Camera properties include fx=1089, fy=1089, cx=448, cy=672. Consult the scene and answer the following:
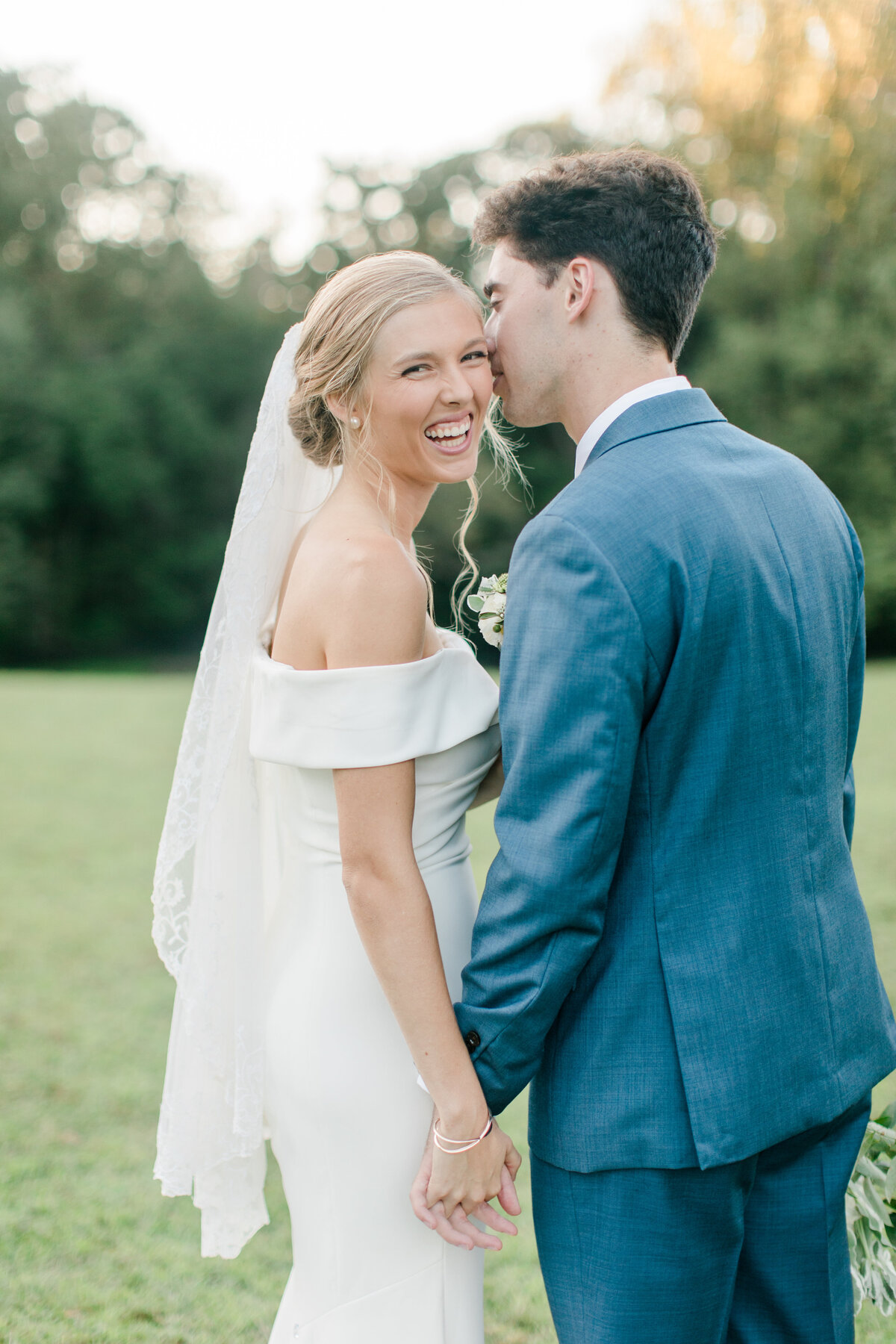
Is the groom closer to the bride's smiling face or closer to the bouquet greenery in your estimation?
the bouquet greenery

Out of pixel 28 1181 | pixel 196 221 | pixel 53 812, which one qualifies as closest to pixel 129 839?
pixel 53 812

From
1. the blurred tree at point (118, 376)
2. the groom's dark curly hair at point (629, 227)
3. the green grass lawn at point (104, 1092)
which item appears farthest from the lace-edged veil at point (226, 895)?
the blurred tree at point (118, 376)

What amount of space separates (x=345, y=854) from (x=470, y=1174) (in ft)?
1.86

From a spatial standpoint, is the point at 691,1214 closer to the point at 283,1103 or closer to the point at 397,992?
the point at 397,992

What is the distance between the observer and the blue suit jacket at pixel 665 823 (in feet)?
5.08

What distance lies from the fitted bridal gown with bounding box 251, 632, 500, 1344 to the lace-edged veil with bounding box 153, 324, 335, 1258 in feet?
0.42

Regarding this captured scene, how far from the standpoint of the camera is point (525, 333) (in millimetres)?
1952

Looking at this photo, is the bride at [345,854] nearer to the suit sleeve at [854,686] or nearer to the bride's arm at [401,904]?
the bride's arm at [401,904]

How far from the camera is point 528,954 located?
5.32 feet

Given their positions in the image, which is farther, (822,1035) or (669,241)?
(669,241)

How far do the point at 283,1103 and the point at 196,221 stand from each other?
38079 millimetres

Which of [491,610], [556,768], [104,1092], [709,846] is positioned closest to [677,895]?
[709,846]

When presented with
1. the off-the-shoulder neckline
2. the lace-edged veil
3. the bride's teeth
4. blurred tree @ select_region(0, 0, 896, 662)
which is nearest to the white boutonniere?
the off-the-shoulder neckline

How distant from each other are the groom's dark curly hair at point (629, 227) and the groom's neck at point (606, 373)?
0.04 metres
